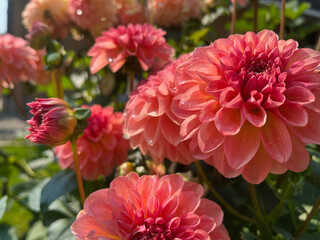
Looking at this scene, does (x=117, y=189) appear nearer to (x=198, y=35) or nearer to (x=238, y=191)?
(x=238, y=191)

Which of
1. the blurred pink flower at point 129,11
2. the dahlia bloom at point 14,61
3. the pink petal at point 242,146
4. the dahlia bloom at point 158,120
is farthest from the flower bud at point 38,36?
the pink petal at point 242,146

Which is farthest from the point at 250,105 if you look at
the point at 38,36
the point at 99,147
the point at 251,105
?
the point at 38,36

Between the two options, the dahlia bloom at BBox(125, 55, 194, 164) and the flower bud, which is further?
the flower bud

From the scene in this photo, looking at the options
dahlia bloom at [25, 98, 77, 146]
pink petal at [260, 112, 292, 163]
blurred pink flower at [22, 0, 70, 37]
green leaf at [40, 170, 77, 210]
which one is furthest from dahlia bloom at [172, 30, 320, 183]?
blurred pink flower at [22, 0, 70, 37]

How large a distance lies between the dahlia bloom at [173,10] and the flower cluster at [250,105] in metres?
0.45

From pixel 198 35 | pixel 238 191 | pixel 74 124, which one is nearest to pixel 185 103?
pixel 74 124

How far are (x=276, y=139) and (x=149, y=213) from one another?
12cm

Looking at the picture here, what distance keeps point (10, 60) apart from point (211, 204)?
0.49 meters

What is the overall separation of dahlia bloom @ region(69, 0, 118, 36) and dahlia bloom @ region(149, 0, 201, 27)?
99mm

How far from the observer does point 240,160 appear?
0.28 metres

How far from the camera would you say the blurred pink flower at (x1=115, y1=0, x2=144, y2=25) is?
725mm

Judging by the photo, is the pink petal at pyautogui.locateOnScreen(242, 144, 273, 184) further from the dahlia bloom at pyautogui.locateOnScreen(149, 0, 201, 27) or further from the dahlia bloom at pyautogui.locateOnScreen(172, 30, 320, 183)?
the dahlia bloom at pyautogui.locateOnScreen(149, 0, 201, 27)

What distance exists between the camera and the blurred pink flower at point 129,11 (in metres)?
0.73

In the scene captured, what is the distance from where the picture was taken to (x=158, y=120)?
13.9 inches
